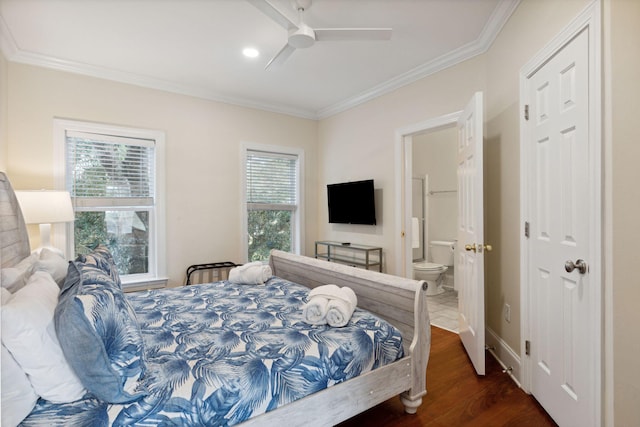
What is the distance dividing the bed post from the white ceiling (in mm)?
2010

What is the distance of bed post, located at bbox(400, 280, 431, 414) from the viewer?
1789mm

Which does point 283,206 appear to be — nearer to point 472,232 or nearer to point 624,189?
point 472,232

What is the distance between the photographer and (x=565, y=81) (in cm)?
168

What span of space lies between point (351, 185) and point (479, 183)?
196 cm

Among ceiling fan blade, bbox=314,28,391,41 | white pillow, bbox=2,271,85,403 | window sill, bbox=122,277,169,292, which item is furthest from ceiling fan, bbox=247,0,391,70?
window sill, bbox=122,277,169,292

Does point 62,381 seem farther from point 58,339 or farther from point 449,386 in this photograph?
point 449,386

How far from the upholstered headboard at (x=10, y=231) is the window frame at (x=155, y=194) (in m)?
1.03

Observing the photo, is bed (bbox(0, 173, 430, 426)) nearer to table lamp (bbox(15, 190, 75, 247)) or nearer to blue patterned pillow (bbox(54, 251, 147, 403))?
blue patterned pillow (bbox(54, 251, 147, 403))

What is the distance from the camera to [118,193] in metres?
3.33

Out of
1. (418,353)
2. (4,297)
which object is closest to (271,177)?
(418,353)

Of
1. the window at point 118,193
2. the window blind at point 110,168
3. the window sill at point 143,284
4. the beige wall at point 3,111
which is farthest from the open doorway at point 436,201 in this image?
the beige wall at point 3,111

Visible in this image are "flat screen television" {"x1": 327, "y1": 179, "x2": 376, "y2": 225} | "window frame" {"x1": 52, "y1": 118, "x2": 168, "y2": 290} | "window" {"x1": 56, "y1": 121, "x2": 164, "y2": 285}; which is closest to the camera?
"window frame" {"x1": 52, "y1": 118, "x2": 168, "y2": 290}

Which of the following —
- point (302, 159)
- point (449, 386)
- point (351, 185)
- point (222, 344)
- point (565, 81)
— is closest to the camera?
point (222, 344)

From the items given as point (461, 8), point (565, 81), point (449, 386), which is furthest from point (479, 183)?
point (449, 386)
